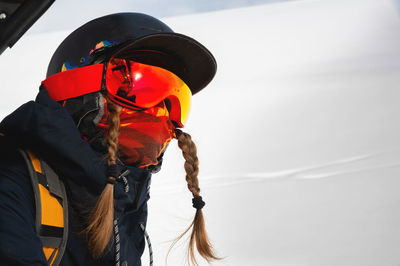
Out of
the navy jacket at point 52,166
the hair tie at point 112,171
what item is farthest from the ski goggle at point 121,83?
the hair tie at point 112,171

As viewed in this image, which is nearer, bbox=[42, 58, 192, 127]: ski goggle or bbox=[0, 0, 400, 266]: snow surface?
bbox=[42, 58, 192, 127]: ski goggle

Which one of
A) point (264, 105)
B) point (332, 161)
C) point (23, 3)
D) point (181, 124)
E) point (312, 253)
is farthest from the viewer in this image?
point (264, 105)

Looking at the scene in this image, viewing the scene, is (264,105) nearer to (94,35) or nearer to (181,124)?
(181,124)

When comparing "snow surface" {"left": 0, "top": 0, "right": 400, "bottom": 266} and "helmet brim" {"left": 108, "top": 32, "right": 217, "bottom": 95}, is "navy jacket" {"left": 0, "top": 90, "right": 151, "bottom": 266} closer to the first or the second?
"helmet brim" {"left": 108, "top": 32, "right": 217, "bottom": 95}

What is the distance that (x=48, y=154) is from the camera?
0.89 meters

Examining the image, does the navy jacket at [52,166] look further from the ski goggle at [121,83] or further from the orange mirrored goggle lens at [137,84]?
the orange mirrored goggle lens at [137,84]

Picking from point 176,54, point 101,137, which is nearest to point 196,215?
point 101,137

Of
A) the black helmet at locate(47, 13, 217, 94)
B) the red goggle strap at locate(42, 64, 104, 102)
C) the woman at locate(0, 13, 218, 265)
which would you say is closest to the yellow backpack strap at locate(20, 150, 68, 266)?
the woman at locate(0, 13, 218, 265)

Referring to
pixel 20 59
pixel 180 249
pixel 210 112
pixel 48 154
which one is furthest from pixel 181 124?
pixel 20 59

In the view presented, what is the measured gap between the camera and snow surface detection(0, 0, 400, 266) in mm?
2082

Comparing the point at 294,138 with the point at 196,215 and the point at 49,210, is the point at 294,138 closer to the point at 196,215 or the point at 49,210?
the point at 196,215

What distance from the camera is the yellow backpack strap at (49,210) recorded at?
78 cm

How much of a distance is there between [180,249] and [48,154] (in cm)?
139

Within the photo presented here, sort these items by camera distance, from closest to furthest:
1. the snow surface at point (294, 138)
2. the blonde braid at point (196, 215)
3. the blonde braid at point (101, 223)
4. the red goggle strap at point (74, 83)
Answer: the blonde braid at point (101, 223)
the red goggle strap at point (74, 83)
the blonde braid at point (196, 215)
the snow surface at point (294, 138)
